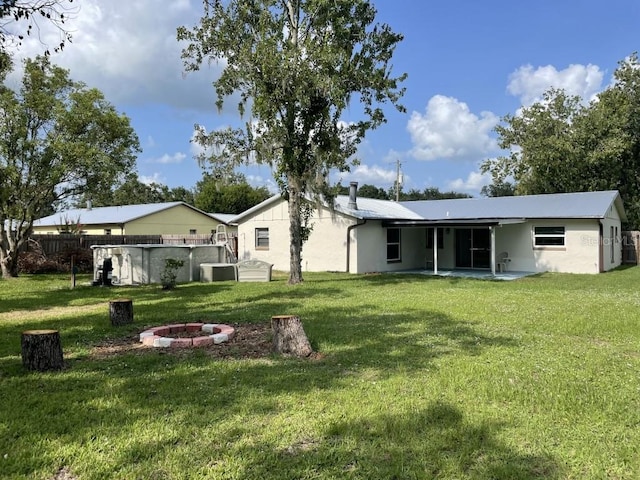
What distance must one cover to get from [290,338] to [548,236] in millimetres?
16914

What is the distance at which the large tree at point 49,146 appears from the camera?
1584 cm

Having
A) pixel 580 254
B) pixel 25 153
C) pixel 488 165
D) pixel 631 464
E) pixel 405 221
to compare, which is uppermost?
pixel 488 165

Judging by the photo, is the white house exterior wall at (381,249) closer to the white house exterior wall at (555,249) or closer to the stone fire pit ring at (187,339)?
the white house exterior wall at (555,249)

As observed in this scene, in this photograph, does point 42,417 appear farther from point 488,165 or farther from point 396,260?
point 488,165

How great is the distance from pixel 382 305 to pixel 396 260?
10.7m

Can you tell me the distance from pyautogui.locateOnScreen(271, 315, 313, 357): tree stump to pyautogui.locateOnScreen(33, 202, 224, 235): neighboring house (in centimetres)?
2654

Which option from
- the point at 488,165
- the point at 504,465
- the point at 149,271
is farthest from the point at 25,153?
the point at 488,165

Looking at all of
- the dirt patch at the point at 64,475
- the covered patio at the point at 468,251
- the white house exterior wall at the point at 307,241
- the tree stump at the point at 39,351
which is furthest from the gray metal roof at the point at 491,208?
the dirt patch at the point at 64,475

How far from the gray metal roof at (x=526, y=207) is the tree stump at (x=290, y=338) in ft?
52.2

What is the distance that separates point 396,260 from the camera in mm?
20781

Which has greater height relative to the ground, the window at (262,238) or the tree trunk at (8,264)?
the window at (262,238)

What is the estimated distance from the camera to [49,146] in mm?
16203

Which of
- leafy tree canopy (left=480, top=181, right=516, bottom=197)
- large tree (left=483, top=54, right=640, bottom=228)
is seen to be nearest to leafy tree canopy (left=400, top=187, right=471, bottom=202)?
leafy tree canopy (left=480, top=181, right=516, bottom=197)

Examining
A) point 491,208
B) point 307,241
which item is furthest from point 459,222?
point 307,241
